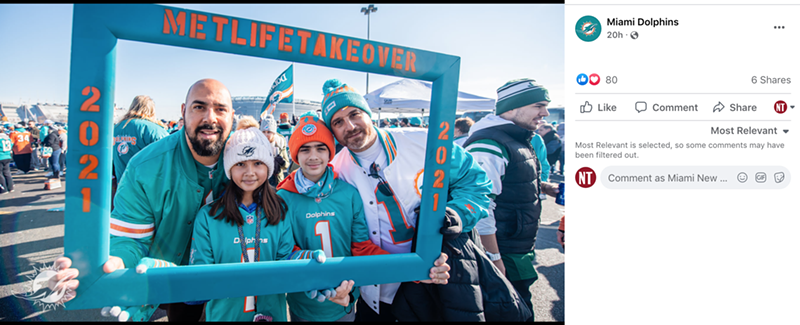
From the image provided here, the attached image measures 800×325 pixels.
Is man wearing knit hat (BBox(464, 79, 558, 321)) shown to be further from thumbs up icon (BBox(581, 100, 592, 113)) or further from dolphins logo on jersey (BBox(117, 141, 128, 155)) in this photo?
dolphins logo on jersey (BBox(117, 141, 128, 155))

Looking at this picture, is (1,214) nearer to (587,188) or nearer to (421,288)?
(421,288)

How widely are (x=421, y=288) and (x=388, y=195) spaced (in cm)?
51

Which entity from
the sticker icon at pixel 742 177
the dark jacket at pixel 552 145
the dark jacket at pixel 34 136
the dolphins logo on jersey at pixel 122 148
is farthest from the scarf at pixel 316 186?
the dark jacket at pixel 34 136

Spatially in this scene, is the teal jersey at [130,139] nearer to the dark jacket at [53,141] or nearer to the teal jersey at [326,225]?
the teal jersey at [326,225]

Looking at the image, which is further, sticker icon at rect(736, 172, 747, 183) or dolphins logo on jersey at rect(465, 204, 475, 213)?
dolphins logo on jersey at rect(465, 204, 475, 213)

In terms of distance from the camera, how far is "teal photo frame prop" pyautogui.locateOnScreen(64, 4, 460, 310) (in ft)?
3.46

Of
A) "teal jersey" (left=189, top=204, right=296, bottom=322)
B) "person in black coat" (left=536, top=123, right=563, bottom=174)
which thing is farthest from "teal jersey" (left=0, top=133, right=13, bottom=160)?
"person in black coat" (left=536, top=123, right=563, bottom=174)

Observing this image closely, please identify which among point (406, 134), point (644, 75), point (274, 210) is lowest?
point (274, 210)

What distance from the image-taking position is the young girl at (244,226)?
1.49m

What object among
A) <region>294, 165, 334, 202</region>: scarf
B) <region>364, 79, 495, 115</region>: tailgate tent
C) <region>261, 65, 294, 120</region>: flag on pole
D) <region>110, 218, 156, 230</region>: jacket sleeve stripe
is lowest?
<region>110, 218, 156, 230</region>: jacket sleeve stripe

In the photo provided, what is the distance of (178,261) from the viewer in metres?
1.61

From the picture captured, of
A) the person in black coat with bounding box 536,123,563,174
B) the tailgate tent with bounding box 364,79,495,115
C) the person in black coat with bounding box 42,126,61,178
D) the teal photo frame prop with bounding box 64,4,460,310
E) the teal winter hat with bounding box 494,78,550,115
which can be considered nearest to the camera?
the teal photo frame prop with bounding box 64,4,460,310

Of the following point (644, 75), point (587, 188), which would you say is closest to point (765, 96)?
point (644, 75)

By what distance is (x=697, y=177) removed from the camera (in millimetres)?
1453
